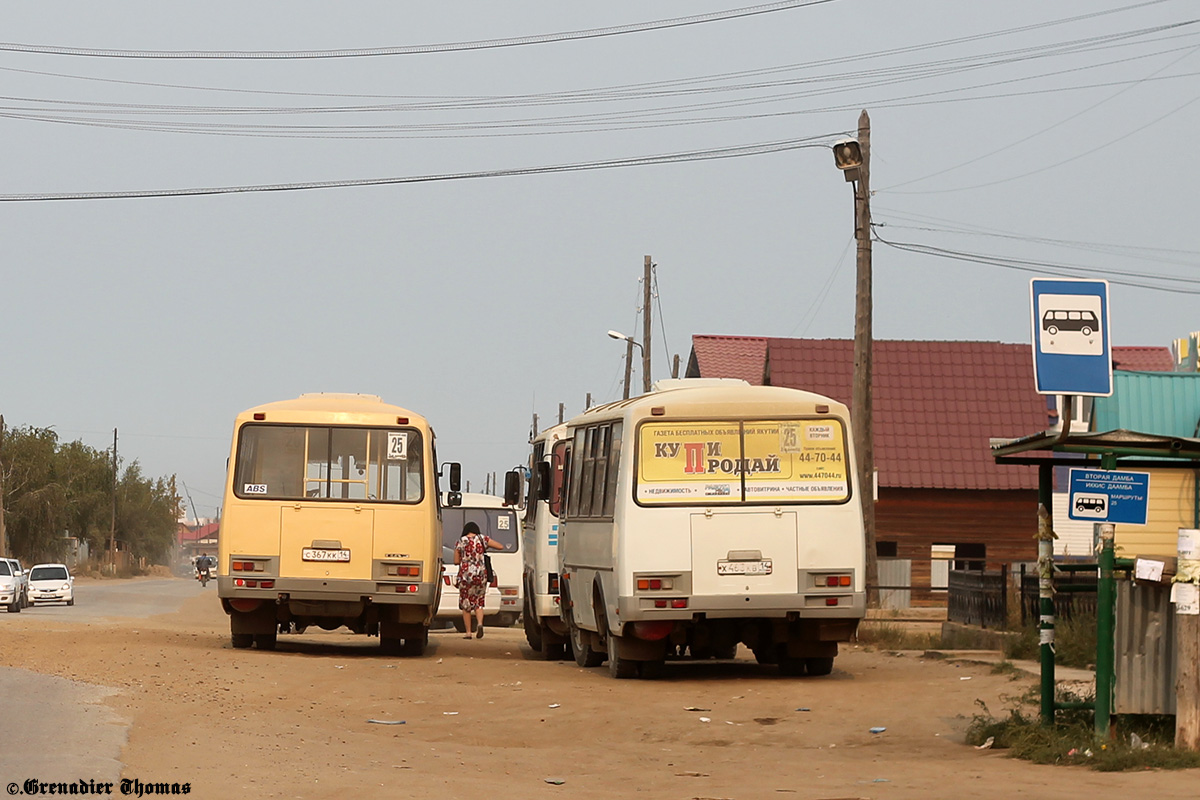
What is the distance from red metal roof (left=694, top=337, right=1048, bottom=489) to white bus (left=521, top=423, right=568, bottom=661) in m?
24.1

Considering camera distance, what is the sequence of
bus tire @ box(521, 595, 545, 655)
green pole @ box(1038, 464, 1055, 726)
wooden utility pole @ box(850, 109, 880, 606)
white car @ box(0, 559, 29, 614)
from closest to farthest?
1. green pole @ box(1038, 464, 1055, 726)
2. bus tire @ box(521, 595, 545, 655)
3. wooden utility pole @ box(850, 109, 880, 606)
4. white car @ box(0, 559, 29, 614)

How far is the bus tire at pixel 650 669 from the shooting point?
59.5 feet

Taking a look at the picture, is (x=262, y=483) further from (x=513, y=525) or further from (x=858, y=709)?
(x=513, y=525)

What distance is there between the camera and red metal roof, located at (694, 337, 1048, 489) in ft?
155

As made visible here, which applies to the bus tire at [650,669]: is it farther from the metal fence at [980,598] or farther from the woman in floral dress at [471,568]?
the woman in floral dress at [471,568]

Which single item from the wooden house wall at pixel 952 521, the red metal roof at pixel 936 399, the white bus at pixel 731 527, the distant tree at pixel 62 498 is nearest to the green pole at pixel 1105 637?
the white bus at pixel 731 527

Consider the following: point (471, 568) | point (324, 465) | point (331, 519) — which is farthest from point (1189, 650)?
point (471, 568)

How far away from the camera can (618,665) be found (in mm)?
18062

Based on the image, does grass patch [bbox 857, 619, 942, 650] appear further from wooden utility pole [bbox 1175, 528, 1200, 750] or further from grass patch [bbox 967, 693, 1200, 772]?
wooden utility pole [bbox 1175, 528, 1200, 750]

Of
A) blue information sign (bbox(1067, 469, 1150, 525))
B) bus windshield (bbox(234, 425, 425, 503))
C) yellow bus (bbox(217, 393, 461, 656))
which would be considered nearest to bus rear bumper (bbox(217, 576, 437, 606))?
yellow bus (bbox(217, 393, 461, 656))

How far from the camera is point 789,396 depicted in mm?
17688

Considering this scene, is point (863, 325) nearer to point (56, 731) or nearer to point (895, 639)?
point (895, 639)

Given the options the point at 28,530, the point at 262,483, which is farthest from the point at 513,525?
the point at 28,530

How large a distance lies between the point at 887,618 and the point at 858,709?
56.8ft
